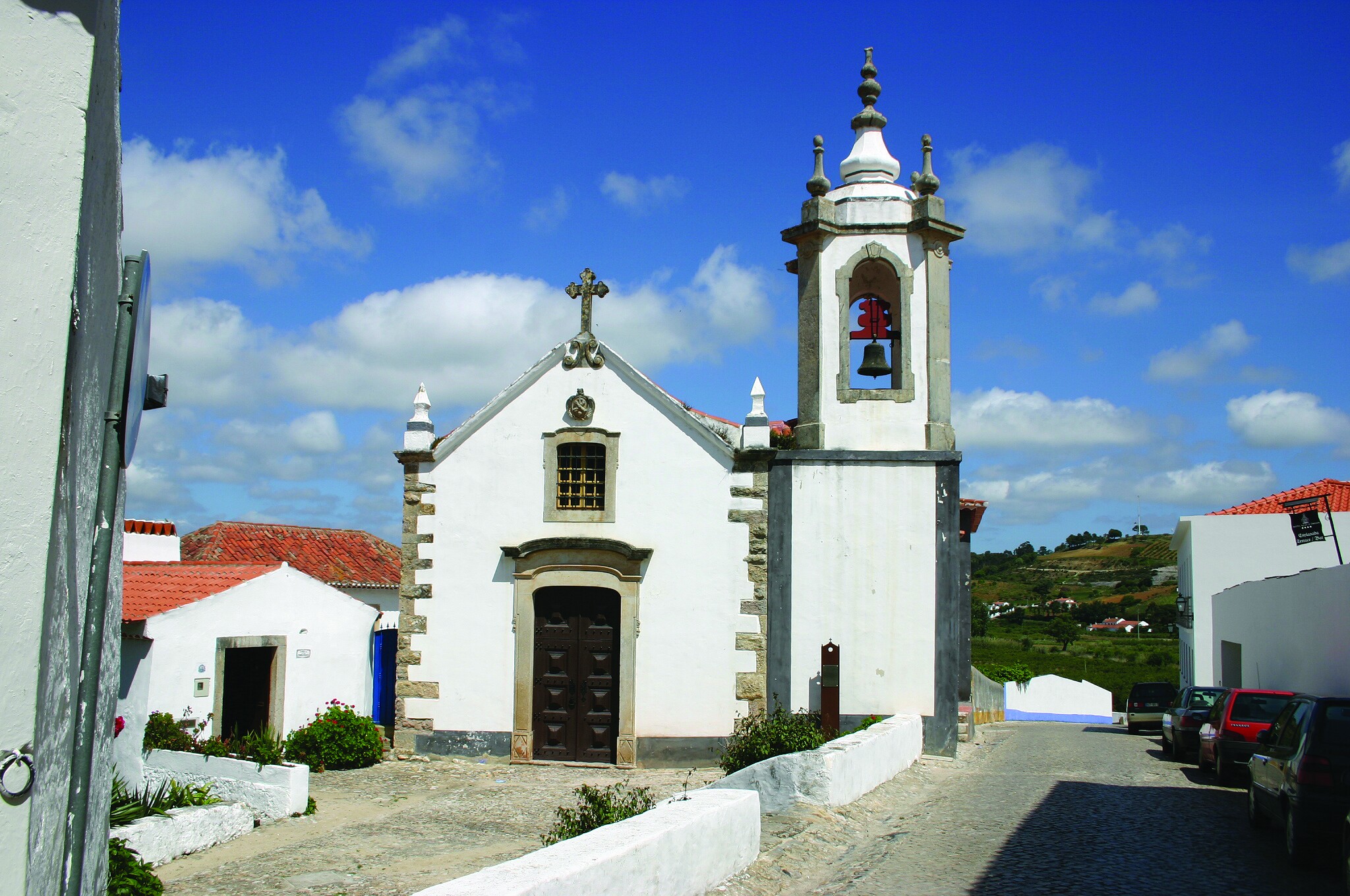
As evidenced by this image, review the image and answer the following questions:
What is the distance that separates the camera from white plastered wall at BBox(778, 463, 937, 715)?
14.2 m

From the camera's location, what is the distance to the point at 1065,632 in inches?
2677

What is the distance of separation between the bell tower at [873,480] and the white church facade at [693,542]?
0.03 m

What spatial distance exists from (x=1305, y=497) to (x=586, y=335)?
77.5 feet

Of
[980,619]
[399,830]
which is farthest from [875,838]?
[980,619]

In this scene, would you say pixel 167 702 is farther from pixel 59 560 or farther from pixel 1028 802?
pixel 59 560

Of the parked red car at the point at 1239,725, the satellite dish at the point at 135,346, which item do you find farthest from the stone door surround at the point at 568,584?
the satellite dish at the point at 135,346

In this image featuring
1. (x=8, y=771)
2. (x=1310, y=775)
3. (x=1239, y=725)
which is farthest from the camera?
(x=1239, y=725)

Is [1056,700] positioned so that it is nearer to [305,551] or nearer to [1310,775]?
[305,551]

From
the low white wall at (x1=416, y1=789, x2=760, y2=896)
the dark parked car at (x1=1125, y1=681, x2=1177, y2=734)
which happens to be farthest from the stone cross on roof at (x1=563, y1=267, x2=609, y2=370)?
the dark parked car at (x1=1125, y1=681, x2=1177, y2=734)

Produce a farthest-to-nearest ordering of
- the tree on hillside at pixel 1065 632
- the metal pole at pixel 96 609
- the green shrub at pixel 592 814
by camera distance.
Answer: the tree on hillside at pixel 1065 632 < the green shrub at pixel 592 814 < the metal pole at pixel 96 609

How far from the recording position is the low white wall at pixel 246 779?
1048 centimetres

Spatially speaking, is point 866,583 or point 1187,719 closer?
point 866,583

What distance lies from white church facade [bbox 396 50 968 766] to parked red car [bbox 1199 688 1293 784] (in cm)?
336

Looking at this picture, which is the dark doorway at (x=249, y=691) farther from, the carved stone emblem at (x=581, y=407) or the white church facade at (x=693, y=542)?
the carved stone emblem at (x=581, y=407)
